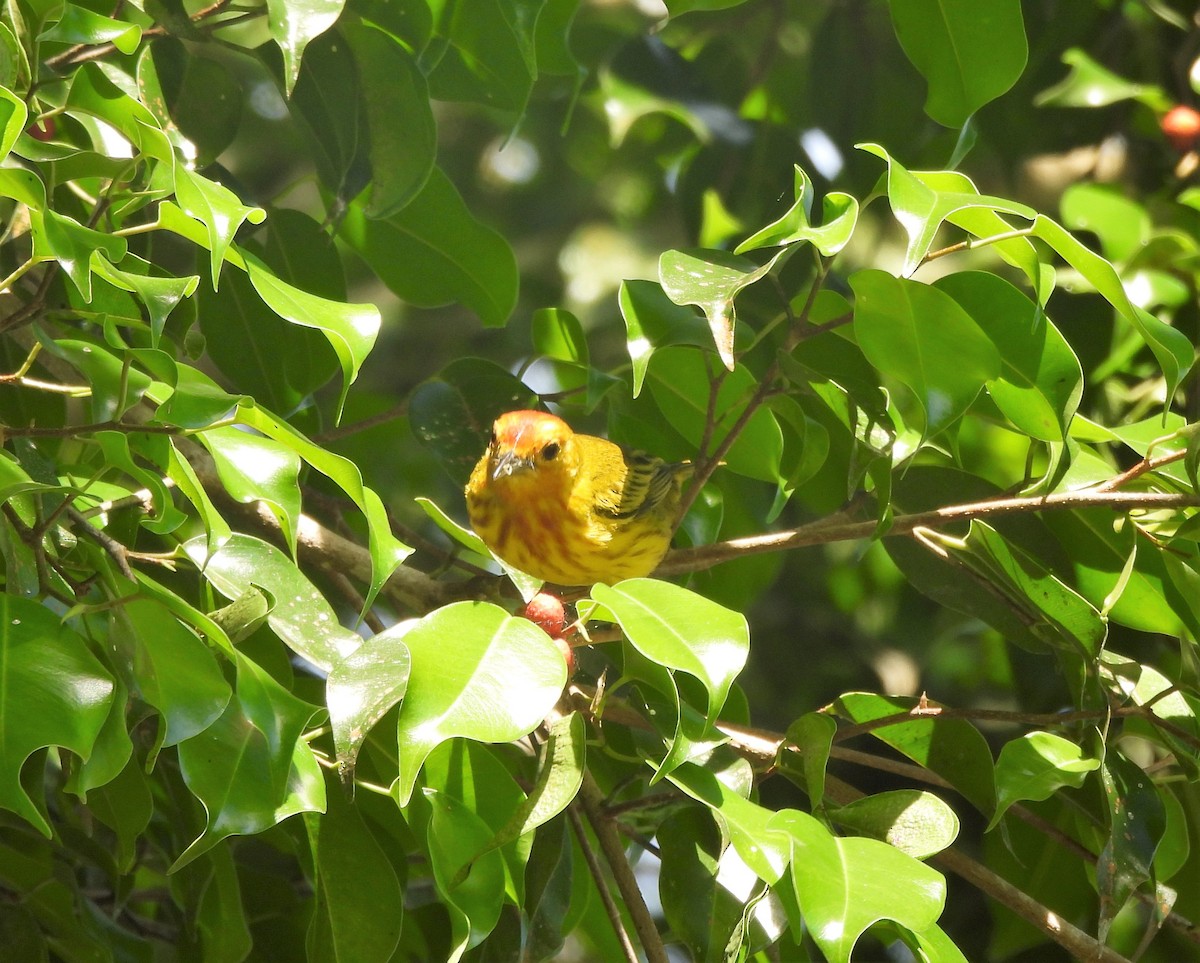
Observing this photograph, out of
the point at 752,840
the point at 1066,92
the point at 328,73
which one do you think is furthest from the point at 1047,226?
the point at 1066,92

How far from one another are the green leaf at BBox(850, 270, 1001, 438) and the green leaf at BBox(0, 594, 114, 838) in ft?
3.12

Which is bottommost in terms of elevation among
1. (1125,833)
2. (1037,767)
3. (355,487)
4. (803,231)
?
(1125,833)

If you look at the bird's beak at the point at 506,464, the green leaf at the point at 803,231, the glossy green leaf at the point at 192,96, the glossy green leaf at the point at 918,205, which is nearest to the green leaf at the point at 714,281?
the green leaf at the point at 803,231

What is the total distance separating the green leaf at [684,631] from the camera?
122 centimetres

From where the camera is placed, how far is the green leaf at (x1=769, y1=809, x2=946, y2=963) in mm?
1183

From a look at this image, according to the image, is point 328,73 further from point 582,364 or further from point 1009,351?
point 1009,351

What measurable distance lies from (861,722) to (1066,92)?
5.63 feet

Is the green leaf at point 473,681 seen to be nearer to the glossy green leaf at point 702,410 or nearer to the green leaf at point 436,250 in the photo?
the glossy green leaf at point 702,410

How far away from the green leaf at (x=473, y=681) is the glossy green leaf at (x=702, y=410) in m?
0.73

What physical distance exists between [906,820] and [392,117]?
131 centimetres

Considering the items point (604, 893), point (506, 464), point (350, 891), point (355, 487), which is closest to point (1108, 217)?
point (506, 464)

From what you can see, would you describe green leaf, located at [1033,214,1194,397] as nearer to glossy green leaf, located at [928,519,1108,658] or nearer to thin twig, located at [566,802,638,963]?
glossy green leaf, located at [928,519,1108,658]

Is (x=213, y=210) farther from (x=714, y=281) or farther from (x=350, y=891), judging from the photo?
(x=350, y=891)

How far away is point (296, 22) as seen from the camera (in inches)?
56.4
